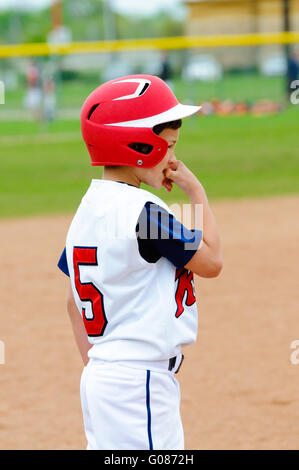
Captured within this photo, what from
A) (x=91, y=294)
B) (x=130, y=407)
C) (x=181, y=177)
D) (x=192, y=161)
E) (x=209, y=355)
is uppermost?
(x=181, y=177)

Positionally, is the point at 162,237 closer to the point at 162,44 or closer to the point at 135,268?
the point at 135,268

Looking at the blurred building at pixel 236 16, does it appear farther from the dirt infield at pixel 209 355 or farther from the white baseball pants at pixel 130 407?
the white baseball pants at pixel 130 407

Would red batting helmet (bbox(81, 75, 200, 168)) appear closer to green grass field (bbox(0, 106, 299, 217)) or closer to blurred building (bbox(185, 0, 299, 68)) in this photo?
green grass field (bbox(0, 106, 299, 217))

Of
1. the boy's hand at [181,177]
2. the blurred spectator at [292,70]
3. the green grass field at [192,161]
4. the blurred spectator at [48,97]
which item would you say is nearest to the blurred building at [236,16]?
the blurred spectator at [292,70]

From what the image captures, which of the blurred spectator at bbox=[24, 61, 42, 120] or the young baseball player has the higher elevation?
the young baseball player

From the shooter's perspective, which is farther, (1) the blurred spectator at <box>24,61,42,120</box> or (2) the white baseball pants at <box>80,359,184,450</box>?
(1) the blurred spectator at <box>24,61,42,120</box>

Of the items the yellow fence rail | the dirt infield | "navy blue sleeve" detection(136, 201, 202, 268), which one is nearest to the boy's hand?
"navy blue sleeve" detection(136, 201, 202, 268)

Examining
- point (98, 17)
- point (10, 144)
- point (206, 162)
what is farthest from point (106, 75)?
point (98, 17)

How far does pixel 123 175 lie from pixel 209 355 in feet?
9.91

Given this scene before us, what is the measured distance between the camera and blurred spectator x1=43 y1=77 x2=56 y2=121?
22.9 metres

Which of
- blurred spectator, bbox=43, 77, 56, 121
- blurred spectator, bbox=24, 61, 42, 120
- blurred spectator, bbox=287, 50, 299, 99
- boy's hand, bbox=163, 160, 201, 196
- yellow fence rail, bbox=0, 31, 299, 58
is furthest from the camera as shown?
blurred spectator, bbox=43, 77, 56, 121

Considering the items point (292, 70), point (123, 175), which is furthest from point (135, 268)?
point (292, 70)

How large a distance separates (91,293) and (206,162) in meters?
12.3

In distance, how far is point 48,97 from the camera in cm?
2289
